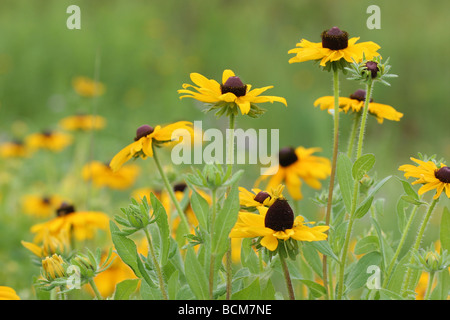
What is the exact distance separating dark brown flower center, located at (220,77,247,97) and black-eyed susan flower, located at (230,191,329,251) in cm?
16

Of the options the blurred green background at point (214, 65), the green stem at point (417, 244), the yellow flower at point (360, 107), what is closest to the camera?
the green stem at point (417, 244)

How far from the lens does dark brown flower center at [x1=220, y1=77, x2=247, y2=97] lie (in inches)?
30.1

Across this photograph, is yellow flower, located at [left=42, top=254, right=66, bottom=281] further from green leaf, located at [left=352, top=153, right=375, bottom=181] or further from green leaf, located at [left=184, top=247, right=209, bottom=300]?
green leaf, located at [left=352, top=153, right=375, bottom=181]

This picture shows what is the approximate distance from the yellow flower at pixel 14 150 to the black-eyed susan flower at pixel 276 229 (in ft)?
5.92

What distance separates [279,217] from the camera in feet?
2.23

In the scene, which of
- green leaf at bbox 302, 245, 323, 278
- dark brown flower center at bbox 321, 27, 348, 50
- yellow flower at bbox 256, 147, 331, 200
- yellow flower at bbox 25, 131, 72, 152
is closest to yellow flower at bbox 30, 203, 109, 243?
yellow flower at bbox 256, 147, 331, 200

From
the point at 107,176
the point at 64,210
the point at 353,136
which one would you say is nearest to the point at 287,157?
the point at 353,136

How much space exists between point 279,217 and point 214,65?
3603mm

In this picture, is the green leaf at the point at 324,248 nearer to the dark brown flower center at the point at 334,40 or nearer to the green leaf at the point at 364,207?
the green leaf at the point at 364,207

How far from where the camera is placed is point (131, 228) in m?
0.74

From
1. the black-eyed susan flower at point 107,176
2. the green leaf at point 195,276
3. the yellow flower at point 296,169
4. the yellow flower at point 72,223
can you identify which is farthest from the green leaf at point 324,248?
the black-eyed susan flower at point 107,176

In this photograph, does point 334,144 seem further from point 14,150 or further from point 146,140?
point 14,150

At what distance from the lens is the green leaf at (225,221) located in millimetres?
691

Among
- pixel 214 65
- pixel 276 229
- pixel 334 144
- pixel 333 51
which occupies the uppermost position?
pixel 214 65
